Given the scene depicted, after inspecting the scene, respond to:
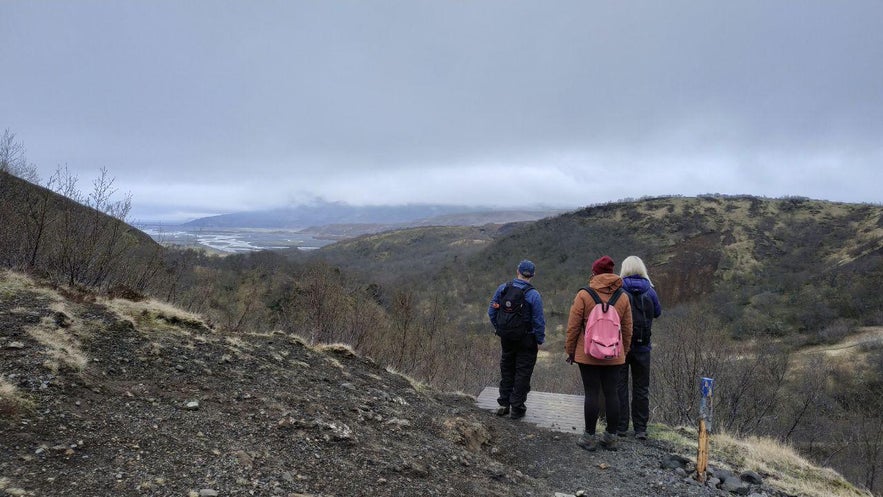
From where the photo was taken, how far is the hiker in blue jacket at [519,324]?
629 centimetres

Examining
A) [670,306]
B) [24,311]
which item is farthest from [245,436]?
[670,306]

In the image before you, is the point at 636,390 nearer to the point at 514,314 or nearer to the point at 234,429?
the point at 514,314

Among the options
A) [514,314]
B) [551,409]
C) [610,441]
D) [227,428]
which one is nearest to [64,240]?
[227,428]

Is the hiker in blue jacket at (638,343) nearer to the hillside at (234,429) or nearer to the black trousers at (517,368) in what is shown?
the hillside at (234,429)

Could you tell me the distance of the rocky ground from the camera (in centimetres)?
333

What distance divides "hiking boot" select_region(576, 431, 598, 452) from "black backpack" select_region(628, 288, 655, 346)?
1.29 metres

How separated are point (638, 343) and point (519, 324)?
Answer: 152cm

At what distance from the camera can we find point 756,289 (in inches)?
1821

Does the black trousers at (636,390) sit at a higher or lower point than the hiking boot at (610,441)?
higher

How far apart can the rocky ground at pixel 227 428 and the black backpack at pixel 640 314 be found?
4.47 ft

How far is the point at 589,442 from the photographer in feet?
19.1

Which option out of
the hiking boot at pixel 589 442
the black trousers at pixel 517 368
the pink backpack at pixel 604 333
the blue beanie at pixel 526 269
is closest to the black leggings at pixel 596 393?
the hiking boot at pixel 589 442

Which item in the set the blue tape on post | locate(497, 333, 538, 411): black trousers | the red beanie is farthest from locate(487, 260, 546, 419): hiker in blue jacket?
the blue tape on post

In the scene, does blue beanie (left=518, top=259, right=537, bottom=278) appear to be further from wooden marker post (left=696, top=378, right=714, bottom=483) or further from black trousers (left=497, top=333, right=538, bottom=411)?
wooden marker post (left=696, top=378, right=714, bottom=483)
